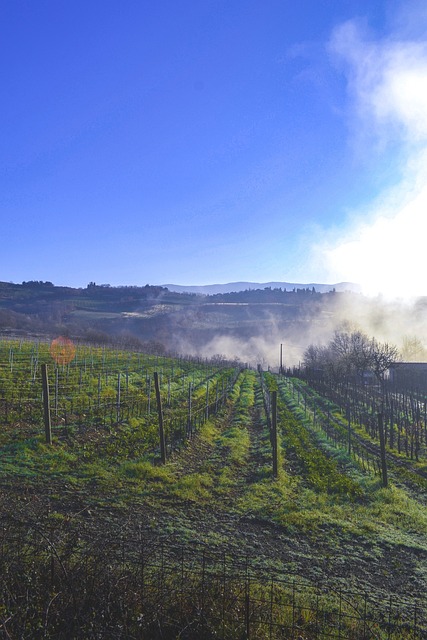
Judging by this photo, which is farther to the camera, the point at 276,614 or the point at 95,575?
the point at 276,614

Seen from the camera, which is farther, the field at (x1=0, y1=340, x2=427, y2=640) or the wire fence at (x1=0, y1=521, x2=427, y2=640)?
the field at (x1=0, y1=340, x2=427, y2=640)

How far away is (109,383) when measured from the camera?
99.5 feet

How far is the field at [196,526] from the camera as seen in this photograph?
611 cm

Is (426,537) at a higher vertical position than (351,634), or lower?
lower

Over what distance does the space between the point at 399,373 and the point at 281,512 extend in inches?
2368

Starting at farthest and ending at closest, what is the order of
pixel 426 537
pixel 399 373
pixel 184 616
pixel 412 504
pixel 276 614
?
pixel 399 373, pixel 412 504, pixel 426 537, pixel 276 614, pixel 184 616

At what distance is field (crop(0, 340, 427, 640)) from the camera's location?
6.11 m

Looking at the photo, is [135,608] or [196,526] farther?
[196,526]

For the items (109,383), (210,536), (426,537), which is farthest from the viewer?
(109,383)

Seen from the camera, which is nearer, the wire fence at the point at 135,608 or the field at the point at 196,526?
the wire fence at the point at 135,608

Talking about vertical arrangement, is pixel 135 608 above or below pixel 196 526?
above

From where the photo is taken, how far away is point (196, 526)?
35.6 feet

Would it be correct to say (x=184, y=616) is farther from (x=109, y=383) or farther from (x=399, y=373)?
(x=399, y=373)

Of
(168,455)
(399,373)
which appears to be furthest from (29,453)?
(399,373)
